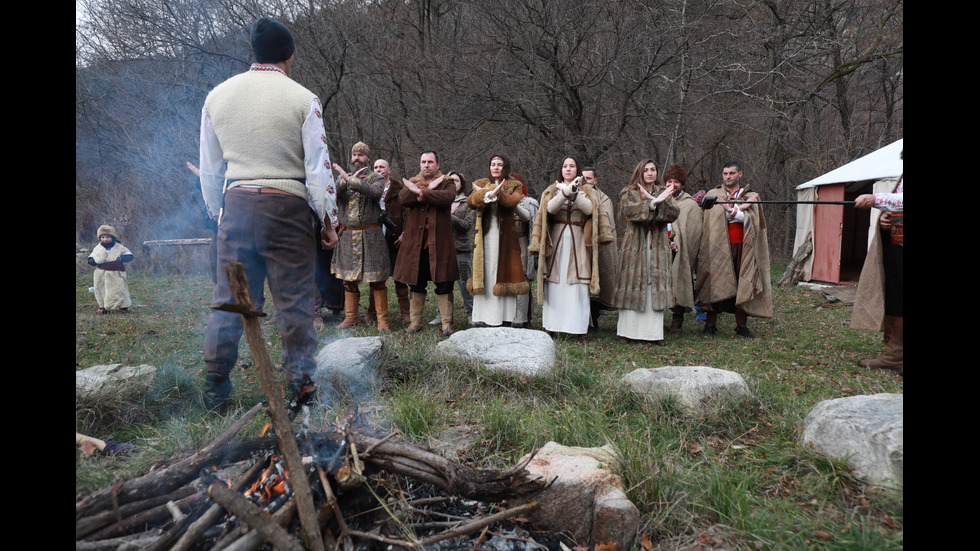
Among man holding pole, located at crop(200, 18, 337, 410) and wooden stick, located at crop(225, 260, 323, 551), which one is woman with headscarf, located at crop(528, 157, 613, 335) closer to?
man holding pole, located at crop(200, 18, 337, 410)

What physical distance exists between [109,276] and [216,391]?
18.3 feet

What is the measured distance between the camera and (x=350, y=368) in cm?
379

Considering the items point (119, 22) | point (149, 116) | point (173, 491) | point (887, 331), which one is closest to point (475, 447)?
point (173, 491)

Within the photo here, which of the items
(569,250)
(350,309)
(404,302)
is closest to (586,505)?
(569,250)

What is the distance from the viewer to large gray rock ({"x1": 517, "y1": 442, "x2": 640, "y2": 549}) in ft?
7.10

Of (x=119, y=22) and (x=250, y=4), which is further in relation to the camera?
(x=250, y=4)

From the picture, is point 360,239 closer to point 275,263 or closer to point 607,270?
point 607,270

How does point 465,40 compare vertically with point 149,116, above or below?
above

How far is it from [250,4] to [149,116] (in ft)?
14.8

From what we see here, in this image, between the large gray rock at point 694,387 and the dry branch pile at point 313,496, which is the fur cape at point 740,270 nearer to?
the large gray rock at point 694,387

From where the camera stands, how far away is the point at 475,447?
2.94m

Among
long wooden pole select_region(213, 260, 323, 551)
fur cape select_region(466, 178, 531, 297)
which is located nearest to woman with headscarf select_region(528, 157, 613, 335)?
fur cape select_region(466, 178, 531, 297)

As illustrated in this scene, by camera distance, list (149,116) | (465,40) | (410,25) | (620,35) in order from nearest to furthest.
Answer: (149,116), (620,35), (465,40), (410,25)
